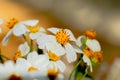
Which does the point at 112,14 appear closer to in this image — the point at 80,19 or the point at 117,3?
the point at 117,3

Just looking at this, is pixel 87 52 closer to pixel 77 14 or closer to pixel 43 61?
pixel 43 61

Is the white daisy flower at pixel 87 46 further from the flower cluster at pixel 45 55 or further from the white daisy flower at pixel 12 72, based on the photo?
the white daisy flower at pixel 12 72

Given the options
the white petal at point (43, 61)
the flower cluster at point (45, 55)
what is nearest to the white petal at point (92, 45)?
the flower cluster at point (45, 55)

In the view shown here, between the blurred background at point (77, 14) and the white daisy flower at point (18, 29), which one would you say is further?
the blurred background at point (77, 14)

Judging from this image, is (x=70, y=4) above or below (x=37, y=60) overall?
below

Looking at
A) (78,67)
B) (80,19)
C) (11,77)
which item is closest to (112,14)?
(80,19)

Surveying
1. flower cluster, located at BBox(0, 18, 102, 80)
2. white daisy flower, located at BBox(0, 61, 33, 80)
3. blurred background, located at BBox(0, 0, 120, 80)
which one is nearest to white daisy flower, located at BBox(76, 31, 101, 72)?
flower cluster, located at BBox(0, 18, 102, 80)

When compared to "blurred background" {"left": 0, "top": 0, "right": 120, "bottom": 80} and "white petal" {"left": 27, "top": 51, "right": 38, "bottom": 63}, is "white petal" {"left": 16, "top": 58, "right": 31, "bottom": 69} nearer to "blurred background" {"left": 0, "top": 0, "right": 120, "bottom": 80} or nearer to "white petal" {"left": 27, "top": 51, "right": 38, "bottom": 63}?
"white petal" {"left": 27, "top": 51, "right": 38, "bottom": 63}
